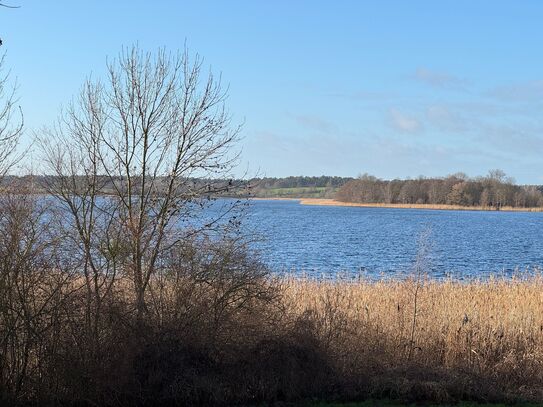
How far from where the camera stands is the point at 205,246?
10.8 metres

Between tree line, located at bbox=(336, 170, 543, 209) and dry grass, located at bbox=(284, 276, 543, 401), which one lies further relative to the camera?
tree line, located at bbox=(336, 170, 543, 209)

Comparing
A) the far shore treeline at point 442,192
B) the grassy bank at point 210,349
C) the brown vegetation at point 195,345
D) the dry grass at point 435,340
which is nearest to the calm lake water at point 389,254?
the dry grass at point 435,340

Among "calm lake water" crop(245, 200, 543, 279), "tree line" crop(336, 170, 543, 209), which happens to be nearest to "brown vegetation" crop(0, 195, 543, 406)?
"calm lake water" crop(245, 200, 543, 279)

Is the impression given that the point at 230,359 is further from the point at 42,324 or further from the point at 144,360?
the point at 42,324

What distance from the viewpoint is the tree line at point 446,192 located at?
114 m

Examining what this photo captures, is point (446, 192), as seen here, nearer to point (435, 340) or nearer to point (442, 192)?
point (442, 192)

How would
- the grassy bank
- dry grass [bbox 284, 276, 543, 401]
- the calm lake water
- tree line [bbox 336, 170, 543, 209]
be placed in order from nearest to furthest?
the grassy bank → dry grass [bbox 284, 276, 543, 401] → the calm lake water → tree line [bbox 336, 170, 543, 209]

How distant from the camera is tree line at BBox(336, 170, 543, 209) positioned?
114 meters

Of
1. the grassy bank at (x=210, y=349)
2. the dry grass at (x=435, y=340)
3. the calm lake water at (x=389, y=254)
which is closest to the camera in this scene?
the grassy bank at (x=210, y=349)

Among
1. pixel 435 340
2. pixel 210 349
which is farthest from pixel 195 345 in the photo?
pixel 435 340

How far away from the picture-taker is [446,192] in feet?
389

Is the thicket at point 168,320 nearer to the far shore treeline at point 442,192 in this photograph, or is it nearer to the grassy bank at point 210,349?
the grassy bank at point 210,349

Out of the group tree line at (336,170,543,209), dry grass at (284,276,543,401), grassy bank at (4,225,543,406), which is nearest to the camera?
grassy bank at (4,225,543,406)

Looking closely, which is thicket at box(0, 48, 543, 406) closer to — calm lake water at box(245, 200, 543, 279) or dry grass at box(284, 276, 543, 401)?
dry grass at box(284, 276, 543, 401)
